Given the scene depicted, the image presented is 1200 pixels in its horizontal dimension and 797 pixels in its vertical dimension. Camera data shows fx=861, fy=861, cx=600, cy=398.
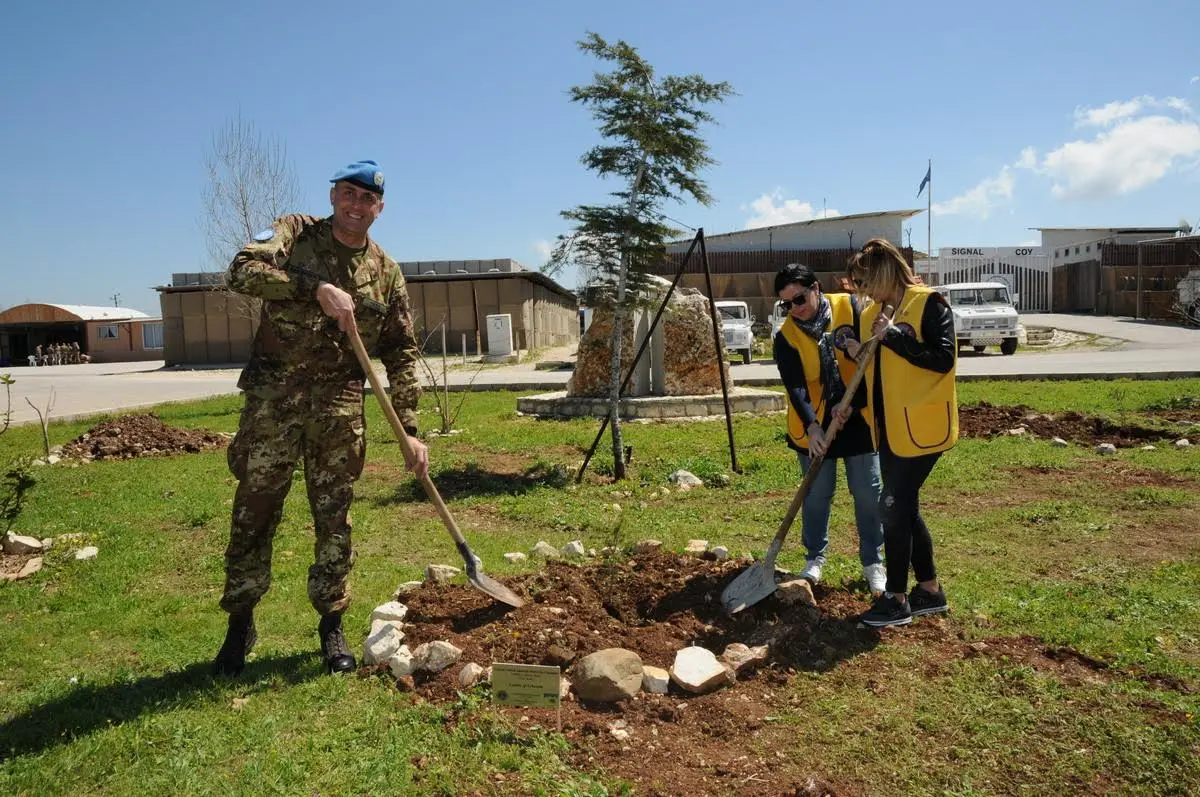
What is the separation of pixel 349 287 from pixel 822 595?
9.30 ft

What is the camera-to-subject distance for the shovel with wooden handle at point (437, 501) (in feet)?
12.2

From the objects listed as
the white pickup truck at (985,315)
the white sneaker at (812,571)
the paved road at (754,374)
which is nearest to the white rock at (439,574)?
the white sneaker at (812,571)

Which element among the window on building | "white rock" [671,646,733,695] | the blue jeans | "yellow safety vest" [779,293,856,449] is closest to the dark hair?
"yellow safety vest" [779,293,856,449]

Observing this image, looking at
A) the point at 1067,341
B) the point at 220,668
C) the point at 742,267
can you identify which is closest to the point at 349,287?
the point at 220,668

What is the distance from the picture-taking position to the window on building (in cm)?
4672

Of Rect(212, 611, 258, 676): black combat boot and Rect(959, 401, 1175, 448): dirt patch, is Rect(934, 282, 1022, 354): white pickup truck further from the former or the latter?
Rect(212, 611, 258, 676): black combat boot

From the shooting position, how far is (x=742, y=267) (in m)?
38.3

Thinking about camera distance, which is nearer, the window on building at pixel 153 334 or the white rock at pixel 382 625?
the white rock at pixel 382 625

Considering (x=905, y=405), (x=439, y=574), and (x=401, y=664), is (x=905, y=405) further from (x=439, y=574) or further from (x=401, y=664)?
(x=439, y=574)

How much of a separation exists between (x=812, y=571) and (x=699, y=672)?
147 centimetres

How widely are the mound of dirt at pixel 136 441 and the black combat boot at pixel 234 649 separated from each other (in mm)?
7917

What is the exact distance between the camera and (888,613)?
13.5 feet

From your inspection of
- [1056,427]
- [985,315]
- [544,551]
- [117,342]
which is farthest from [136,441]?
[117,342]

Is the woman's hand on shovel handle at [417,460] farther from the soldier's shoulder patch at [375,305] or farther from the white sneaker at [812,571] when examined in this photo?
the white sneaker at [812,571]
